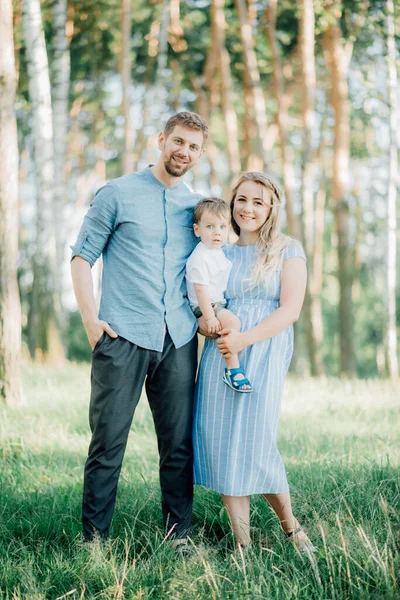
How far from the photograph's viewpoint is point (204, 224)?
11.5ft

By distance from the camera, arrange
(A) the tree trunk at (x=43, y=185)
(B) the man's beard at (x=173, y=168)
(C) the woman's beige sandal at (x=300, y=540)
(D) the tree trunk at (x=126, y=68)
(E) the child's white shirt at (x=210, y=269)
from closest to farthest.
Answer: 1. (C) the woman's beige sandal at (x=300, y=540)
2. (E) the child's white shirt at (x=210, y=269)
3. (B) the man's beard at (x=173, y=168)
4. (A) the tree trunk at (x=43, y=185)
5. (D) the tree trunk at (x=126, y=68)

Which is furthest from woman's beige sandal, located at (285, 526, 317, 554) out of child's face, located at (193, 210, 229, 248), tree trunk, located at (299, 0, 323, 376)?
tree trunk, located at (299, 0, 323, 376)

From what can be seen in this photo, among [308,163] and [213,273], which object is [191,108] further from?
[213,273]

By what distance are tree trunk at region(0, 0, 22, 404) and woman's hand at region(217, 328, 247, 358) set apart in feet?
11.7

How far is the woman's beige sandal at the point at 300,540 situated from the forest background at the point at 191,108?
150 inches

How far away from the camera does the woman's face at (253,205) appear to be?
11.5 feet

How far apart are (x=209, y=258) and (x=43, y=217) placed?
24.6ft

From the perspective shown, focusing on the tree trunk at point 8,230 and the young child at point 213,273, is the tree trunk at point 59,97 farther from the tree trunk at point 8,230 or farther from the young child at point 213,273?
the young child at point 213,273

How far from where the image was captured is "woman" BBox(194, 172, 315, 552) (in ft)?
11.0

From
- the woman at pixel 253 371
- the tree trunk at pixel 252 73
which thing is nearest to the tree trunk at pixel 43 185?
the tree trunk at pixel 252 73

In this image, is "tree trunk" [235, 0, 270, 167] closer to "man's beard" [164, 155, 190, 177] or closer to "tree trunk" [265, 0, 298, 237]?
"tree trunk" [265, 0, 298, 237]

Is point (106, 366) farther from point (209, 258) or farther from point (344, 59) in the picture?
point (344, 59)

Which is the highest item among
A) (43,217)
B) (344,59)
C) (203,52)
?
(203,52)

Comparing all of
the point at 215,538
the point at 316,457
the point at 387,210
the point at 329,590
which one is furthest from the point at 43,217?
the point at 329,590
